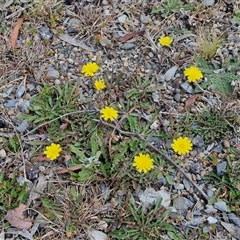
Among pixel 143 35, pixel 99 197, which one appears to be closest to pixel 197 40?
pixel 143 35

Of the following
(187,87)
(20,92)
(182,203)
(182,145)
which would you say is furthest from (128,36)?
(182,203)

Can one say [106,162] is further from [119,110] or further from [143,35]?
[143,35]

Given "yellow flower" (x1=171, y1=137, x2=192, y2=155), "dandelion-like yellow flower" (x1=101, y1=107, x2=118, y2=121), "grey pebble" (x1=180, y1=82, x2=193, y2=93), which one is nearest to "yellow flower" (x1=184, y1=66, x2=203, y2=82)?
"grey pebble" (x1=180, y1=82, x2=193, y2=93)

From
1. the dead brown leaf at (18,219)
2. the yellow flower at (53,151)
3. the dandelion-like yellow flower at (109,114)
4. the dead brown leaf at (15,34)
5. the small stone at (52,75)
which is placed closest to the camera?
the dead brown leaf at (18,219)

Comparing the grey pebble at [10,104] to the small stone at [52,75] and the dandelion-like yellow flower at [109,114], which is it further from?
the dandelion-like yellow flower at [109,114]

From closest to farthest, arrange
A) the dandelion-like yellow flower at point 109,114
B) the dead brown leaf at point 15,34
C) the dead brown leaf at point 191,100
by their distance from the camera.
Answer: the dandelion-like yellow flower at point 109,114, the dead brown leaf at point 191,100, the dead brown leaf at point 15,34

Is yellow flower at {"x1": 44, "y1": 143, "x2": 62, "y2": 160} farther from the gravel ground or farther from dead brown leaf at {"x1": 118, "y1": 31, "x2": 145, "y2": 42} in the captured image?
dead brown leaf at {"x1": 118, "y1": 31, "x2": 145, "y2": 42}

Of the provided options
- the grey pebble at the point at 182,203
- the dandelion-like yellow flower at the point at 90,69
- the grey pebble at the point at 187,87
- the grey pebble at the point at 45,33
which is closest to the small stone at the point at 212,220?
the grey pebble at the point at 182,203

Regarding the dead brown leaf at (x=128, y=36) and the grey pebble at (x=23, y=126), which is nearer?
the grey pebble at (x=23, y=126)
